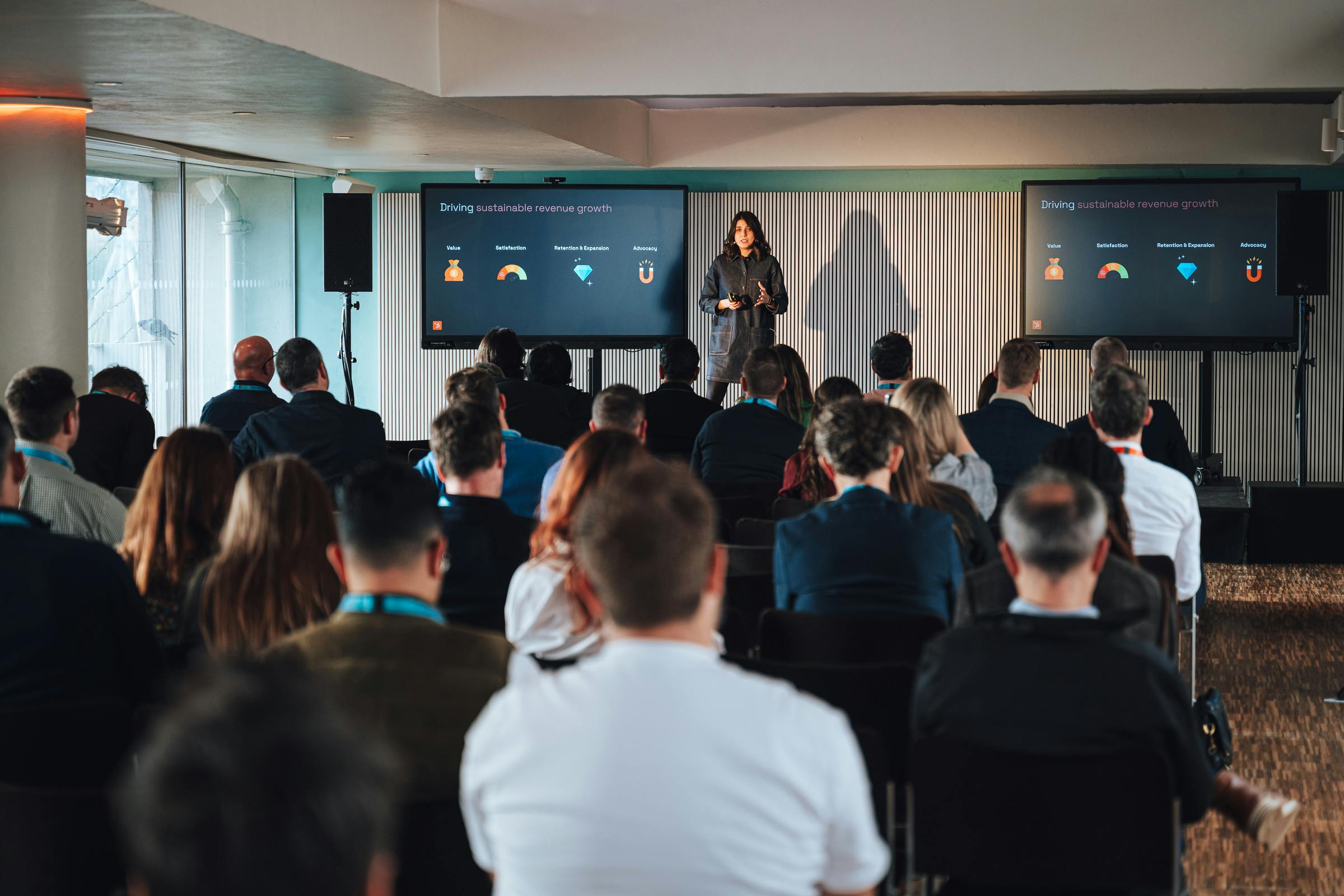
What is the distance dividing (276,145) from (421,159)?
53.2 inches

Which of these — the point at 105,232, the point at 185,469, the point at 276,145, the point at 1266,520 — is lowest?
the point at 1266,520

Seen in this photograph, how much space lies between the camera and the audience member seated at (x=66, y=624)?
270cm

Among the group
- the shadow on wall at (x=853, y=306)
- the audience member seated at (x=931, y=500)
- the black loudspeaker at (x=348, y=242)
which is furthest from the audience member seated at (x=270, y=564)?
the shadow on wall at (x=853, y=306)

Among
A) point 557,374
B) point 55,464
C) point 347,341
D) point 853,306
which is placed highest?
point 853,306

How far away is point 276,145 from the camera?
32.8 feet

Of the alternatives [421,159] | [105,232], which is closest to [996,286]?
[421,159]

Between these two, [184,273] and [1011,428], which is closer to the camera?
[1011,428]

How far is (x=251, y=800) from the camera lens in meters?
0.73

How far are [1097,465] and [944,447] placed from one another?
1.36 metres

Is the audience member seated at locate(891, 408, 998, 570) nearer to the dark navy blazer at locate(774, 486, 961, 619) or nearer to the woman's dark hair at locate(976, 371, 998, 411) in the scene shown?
the dark navy blazer at locate(774, 486, 961, 619)

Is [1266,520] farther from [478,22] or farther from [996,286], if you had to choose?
[478,22]

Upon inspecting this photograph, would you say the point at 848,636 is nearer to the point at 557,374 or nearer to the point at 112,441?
the point at 112,441

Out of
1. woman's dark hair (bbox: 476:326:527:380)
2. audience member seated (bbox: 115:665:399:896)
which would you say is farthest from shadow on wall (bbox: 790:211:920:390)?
audience member seated (bbox: 115:665:399:896)

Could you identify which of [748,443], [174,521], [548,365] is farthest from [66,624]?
[548,365]
